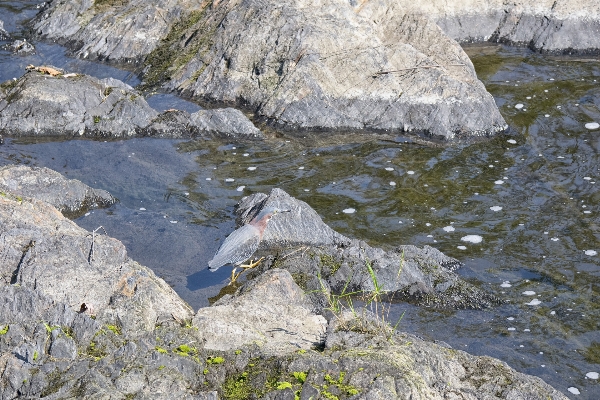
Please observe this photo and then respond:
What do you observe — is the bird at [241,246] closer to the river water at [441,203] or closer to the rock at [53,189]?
the river water at [441,203]

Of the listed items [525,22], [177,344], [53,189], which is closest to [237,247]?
[53,189]

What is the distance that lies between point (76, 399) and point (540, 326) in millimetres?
3999

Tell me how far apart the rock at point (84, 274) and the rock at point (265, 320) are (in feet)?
0.76

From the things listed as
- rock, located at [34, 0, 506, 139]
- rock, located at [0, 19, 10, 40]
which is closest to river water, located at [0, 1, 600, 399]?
rock, located at [34, 0, 506, 139]

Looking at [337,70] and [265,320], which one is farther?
[337,70]

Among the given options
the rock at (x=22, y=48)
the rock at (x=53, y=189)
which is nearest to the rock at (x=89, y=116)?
the rock at (x=53, y=189)

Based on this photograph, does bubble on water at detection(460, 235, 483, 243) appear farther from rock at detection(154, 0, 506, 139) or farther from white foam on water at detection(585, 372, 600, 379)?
rock at detection(154, 0, 506, 139)

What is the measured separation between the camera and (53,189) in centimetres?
747

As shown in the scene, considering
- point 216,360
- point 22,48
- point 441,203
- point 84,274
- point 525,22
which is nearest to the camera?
point 216,360

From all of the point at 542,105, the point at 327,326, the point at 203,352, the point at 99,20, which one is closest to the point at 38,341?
the point at 203,352

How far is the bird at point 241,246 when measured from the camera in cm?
649

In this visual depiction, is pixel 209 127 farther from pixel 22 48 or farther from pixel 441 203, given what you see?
pixel 22 48

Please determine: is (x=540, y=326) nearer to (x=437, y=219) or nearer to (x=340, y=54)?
(x=437, y=219)

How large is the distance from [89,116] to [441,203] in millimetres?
4902
